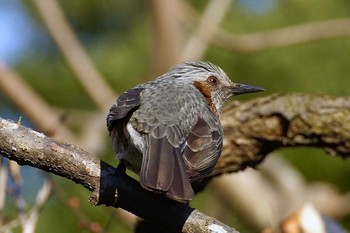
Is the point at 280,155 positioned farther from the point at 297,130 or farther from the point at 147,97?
the point at 147,97

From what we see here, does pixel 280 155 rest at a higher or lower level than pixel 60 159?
higher

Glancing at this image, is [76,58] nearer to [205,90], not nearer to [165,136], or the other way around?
[205,90]

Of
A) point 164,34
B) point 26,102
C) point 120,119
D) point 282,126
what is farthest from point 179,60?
point 120,119

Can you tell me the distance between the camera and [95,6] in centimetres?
→ 1070

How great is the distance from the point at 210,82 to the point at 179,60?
9.88 ft

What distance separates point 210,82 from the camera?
473 cm

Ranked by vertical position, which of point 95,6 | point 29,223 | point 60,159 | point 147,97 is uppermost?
point 95,6

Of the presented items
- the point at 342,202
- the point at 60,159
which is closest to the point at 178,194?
the point at 60,159

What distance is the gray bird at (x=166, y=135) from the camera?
11.6 ft

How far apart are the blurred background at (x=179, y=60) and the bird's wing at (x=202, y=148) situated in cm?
205

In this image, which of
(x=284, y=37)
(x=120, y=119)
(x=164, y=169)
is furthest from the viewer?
(x=284, y=37)

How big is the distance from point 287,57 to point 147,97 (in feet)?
16.5

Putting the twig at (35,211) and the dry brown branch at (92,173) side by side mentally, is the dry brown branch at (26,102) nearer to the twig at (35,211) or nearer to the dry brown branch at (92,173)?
the twig at (35,211)

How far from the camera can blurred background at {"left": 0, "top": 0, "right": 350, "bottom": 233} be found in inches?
289
